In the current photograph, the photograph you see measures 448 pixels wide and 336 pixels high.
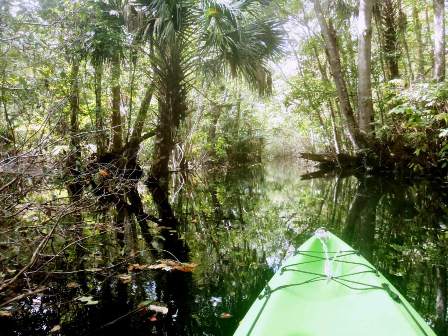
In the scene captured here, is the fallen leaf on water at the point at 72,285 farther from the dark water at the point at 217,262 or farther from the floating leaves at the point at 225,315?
the floating leaves at the point at 225,315

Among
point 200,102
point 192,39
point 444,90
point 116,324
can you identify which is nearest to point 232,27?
point 192,39

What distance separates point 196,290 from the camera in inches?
126

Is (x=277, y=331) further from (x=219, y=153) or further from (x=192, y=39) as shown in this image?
(x=219, y=153)

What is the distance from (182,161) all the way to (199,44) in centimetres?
822

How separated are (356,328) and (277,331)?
42 cm

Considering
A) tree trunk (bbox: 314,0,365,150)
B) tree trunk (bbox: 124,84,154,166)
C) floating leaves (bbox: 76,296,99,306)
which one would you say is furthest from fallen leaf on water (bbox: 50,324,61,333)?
tree trunk (bbox: 314,0,365,150)

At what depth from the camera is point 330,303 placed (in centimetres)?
221

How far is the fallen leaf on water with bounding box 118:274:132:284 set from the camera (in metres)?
3.38

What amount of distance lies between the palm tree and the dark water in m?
3.09

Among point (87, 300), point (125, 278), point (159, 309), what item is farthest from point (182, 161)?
point (159, 309)

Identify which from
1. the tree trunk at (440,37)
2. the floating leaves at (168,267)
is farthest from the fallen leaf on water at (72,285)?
the tree trunk at (440,37)

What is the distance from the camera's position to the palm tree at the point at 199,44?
26.0ft

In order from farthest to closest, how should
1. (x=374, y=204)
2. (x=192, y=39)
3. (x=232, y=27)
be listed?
(x=192, y=39)
(x=232, y=27)
(x=374, y=204)

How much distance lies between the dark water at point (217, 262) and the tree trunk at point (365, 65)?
12.8ft
